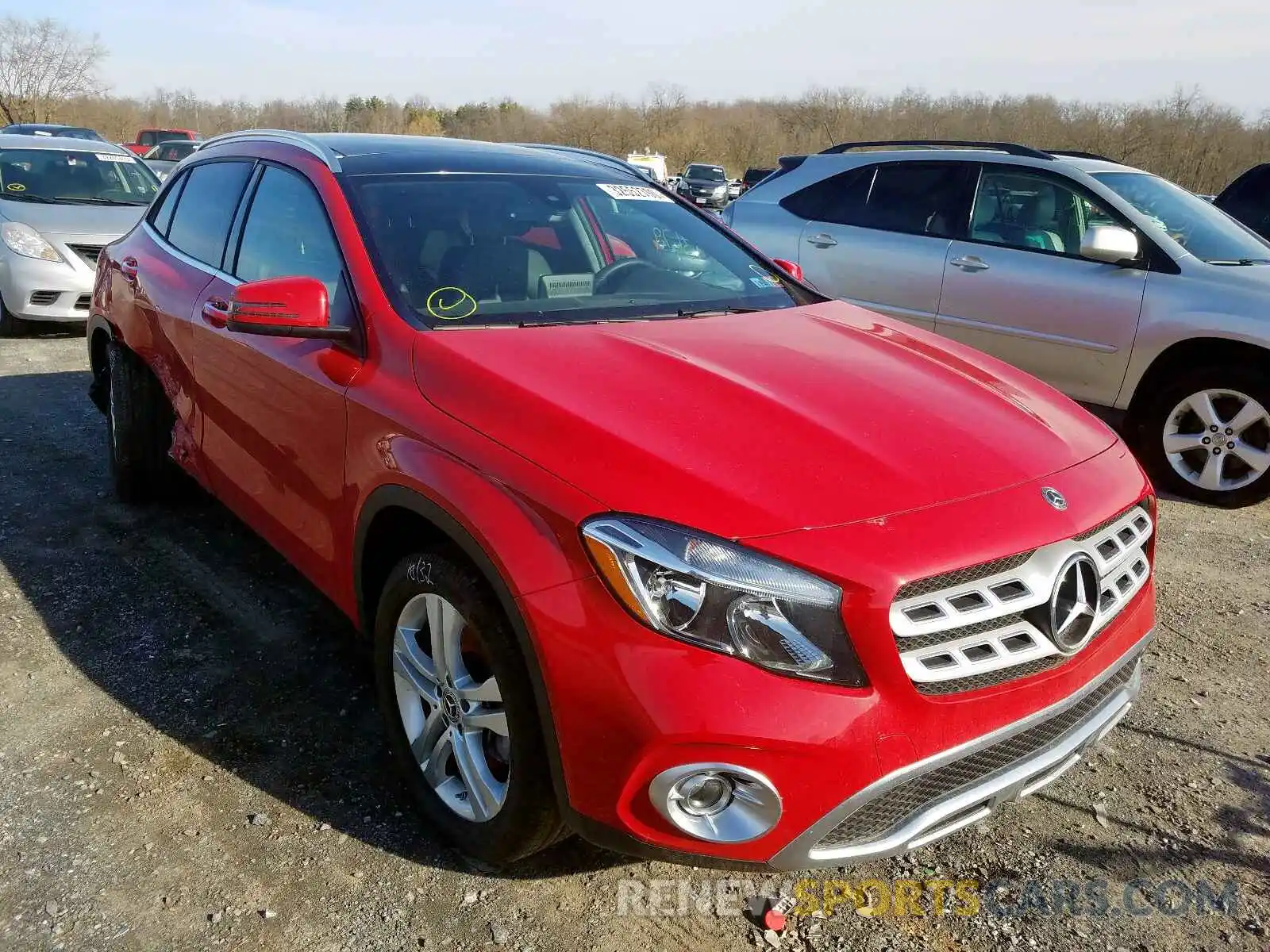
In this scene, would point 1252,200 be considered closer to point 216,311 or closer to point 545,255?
point 545,255

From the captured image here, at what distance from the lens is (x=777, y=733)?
71.3 inches

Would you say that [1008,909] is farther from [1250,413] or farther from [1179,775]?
[1250,413]

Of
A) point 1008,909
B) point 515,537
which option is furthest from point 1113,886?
point 515,537

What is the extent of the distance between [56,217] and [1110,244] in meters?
8.23

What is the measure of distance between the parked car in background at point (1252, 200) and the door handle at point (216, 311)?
27.3ft

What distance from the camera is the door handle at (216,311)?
3264 millimetres

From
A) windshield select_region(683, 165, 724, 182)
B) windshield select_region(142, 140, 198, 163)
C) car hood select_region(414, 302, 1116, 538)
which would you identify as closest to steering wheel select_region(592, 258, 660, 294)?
car hood select_region(414, 302, 1116, 538)

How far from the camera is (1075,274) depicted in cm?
555

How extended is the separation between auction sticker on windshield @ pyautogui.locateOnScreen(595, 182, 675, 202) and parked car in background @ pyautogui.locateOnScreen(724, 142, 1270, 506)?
2.72 metres

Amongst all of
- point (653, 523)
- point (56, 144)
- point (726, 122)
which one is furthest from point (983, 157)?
point (726, 122)

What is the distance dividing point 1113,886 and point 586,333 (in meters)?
1.93

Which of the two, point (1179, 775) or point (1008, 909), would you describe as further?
point (1179, 775)

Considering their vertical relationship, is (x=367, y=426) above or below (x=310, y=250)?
below

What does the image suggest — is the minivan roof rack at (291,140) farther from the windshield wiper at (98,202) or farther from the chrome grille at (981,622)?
the windshield wiper at (98,202)
